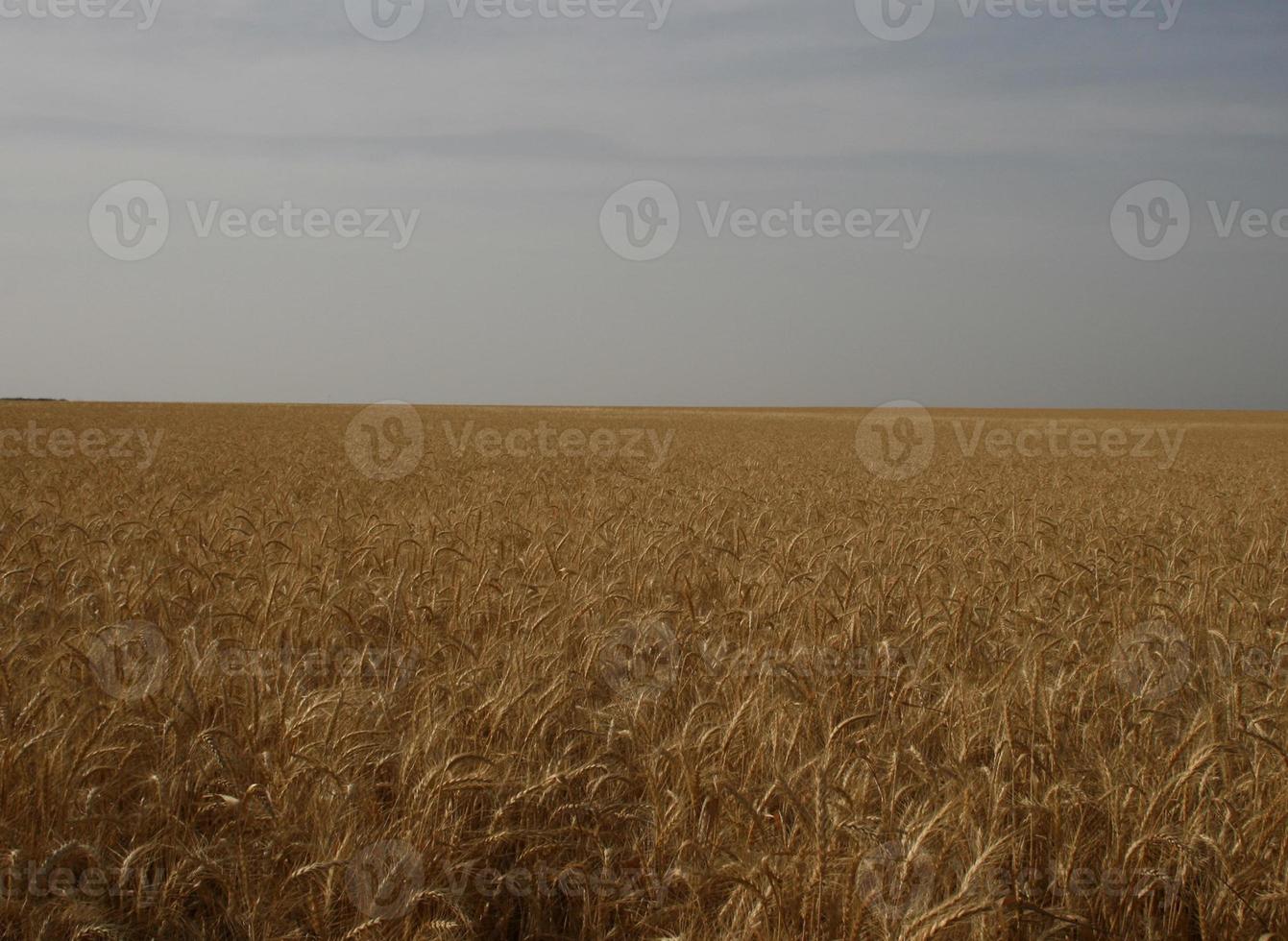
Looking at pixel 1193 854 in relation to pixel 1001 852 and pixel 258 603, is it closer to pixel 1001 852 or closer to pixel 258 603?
pixel 1001 852

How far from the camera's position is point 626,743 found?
262 centimetres

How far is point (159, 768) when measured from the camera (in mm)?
2303

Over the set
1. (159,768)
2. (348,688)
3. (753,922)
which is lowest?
(753,922)

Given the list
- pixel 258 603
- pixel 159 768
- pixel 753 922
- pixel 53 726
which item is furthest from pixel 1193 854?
pixel 258 603

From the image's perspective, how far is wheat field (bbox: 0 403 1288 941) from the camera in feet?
6.13

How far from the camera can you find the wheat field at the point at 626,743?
187 centimetres

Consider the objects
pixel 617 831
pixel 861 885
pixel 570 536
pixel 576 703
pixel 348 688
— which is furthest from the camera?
pixel 570 536

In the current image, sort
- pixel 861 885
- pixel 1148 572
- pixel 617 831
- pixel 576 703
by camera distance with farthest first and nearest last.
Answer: pixel 1148 572
pixel 576 703
pixel 617 831
pixel 861 885

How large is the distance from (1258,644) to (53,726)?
14.8 ft

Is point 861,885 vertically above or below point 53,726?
below

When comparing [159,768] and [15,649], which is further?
[15,649]

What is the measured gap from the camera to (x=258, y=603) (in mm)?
3752

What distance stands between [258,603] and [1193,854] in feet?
11.3

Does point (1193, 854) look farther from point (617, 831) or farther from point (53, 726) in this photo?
point (53, 726)
